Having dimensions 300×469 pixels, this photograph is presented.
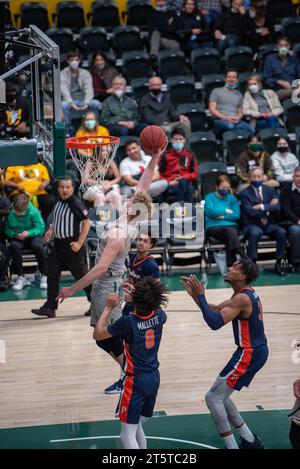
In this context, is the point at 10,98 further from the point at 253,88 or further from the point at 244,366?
the point at 244,366

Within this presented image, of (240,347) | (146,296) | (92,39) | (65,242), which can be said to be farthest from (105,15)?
(146,296)

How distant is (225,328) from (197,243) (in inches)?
109

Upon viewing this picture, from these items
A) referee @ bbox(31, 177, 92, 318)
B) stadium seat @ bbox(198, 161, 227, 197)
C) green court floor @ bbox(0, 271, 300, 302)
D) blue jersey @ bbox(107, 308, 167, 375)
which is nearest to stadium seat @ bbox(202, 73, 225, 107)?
stadium seat @ bbox(198, 161, 227, 197)

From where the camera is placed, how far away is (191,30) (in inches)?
682

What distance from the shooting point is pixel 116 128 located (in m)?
14.8

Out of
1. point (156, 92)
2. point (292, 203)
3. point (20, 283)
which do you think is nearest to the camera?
point (20, 283)

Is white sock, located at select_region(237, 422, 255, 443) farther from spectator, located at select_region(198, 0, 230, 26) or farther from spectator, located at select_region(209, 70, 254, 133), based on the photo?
spectator, located at select_region(198, 0, 230, 26)

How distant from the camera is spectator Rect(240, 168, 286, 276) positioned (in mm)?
13281

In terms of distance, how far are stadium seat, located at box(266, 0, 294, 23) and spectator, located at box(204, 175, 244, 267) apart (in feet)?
19.9

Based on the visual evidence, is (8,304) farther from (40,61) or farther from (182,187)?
(40,61)

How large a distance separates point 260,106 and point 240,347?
29.3 feet

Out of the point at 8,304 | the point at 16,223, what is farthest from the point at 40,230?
the point at 8,304

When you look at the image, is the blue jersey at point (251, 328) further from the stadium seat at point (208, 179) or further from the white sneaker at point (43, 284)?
the stadium seat at point (208, 179)
